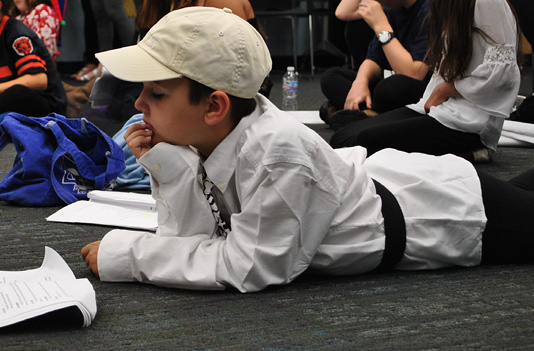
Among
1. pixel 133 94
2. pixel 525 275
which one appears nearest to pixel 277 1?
pixel 133 94

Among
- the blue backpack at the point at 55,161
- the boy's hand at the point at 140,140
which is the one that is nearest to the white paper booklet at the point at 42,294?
the boy's hand at the point at 140,140

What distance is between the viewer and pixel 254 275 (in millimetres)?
1074

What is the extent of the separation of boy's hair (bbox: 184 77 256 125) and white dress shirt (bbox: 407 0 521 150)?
1.12m

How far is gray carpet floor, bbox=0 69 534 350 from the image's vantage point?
3.09 ft

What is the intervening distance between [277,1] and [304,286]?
440 centimetres

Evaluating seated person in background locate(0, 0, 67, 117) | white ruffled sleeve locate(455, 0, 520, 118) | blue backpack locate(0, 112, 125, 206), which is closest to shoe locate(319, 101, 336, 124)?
white ruffled sleeve locate(455, 0, 520, 118)

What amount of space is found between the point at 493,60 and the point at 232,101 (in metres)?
1.18

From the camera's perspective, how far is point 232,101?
3.59 ft

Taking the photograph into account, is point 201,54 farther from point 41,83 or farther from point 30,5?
point 30,5

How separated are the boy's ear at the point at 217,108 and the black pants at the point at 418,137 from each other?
1.22m

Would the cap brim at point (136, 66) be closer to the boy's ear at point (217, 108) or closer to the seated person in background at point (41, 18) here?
the boy's ear at point (217, 108)

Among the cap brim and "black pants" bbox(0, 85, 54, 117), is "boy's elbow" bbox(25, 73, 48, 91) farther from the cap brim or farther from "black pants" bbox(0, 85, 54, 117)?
the cap brim

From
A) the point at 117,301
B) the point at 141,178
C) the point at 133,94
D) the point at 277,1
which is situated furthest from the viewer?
the point at 277,1

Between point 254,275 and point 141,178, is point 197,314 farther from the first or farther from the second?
point 141,178
